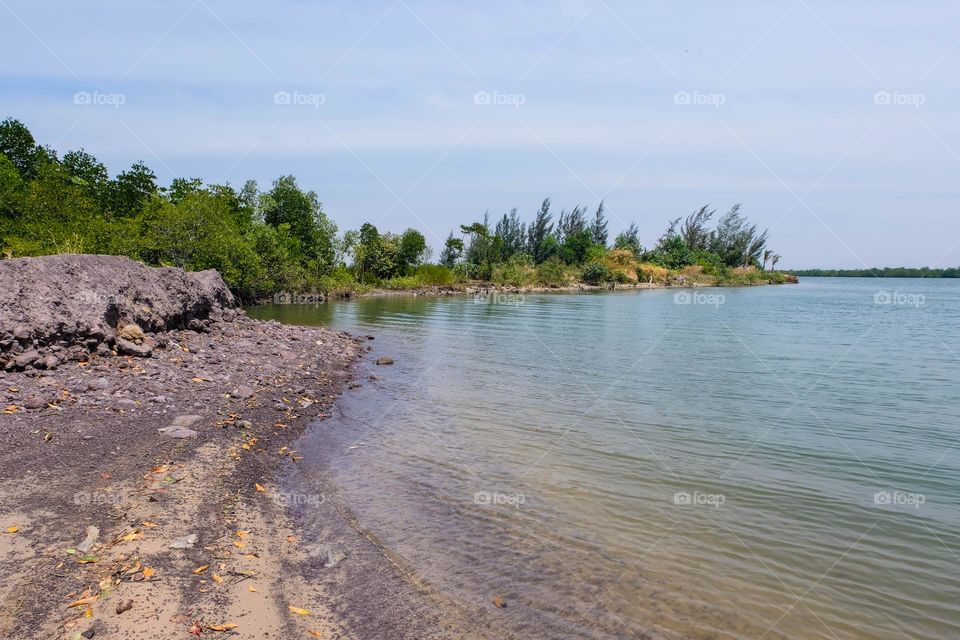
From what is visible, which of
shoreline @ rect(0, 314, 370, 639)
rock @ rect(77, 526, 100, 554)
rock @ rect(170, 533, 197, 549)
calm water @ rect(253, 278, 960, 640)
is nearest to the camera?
shoreline @ rect(0, 314, 370, 639)

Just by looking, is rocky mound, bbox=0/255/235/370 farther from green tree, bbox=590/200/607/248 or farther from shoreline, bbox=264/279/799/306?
green tree, bbox=590/200/607/248

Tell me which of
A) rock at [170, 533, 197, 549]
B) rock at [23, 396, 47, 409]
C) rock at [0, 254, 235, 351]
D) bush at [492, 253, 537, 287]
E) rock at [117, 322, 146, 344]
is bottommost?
rock at [170, 533, 197, 549]

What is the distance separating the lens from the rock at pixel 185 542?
587cm

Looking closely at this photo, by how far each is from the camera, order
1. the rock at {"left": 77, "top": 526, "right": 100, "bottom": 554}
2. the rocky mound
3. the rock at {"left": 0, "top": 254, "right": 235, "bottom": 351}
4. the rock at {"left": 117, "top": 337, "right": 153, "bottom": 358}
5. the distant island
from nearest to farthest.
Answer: the rock at {"left": 77, "top": 526, "right": 100, "bottom": 554} → the rocky mound → the rock at {"left": 0, "top": 254, "right": 235, "bottom": 351} → the rock at {"left": 117, "top": 337, "right": 153, "bottom": 358} → the distant island

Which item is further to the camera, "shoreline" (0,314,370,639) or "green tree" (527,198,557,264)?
"green tree" (527,198,557,264)

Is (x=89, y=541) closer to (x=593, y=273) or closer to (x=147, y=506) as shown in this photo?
(x=147, y=506)

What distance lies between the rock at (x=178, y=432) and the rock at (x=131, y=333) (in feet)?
19.1

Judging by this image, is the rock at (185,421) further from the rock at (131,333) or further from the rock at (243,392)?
the rock at (131,333)

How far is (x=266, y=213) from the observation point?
6562cm

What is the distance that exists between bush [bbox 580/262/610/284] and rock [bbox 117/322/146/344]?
95.5m

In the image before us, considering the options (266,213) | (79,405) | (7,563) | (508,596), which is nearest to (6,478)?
(7,563)

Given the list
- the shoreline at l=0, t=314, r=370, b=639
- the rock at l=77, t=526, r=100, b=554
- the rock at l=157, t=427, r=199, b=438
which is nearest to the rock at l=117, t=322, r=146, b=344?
the shoreline at l=0, t=314, r=370, b=639

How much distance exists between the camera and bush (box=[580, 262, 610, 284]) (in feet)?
347

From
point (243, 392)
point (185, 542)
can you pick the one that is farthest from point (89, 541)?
point (243, 392)
